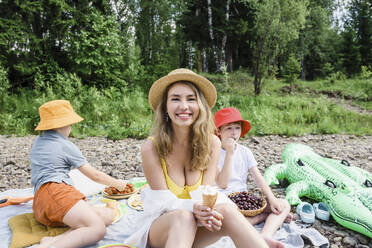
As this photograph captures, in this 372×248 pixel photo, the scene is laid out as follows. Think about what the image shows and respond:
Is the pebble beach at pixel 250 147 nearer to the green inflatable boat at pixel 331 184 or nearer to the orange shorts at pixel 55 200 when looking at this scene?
the green inflatable boat at pixel 331 184

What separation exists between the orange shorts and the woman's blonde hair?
3.21 feet

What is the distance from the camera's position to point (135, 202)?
2.98m

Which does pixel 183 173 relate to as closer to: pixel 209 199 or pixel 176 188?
pixel 176 188

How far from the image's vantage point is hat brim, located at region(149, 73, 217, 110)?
198 cm

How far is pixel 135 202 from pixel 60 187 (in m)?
0.95

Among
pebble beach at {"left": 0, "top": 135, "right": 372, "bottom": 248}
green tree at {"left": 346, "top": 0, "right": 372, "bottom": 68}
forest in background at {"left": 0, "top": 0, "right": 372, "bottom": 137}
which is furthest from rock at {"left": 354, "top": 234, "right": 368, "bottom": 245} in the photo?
green tree at {"left": 346, "top": 0, "right": 372, "bottom": 68}

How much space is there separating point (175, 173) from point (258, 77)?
11176 mm

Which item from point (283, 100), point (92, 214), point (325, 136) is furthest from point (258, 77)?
point (92, 214)

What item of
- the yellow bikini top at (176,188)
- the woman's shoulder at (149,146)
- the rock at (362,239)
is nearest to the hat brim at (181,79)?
the woman's shoulder at (149,146)

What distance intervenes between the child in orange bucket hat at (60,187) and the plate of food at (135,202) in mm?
300

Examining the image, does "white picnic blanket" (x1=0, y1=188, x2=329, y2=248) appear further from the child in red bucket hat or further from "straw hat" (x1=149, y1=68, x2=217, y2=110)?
"straw hat" (x1=149, y1=68, x2=217, y2=110)

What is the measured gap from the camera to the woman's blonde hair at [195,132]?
2.05m

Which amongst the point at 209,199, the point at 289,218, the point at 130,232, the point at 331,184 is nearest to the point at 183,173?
the point at 209,199

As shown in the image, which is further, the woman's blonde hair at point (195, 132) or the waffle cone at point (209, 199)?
the woman's blonde hair at point (195, 132)
